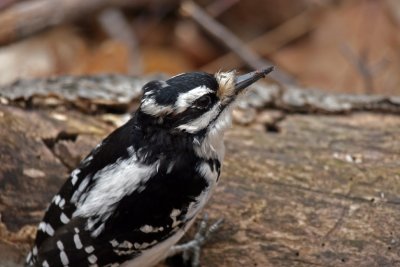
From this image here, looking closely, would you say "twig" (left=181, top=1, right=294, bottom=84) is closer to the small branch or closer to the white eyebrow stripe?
the small branch

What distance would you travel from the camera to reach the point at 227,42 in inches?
259

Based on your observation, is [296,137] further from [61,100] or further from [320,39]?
[320,39]

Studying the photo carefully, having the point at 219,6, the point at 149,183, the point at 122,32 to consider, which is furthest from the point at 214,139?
the point at 219,6

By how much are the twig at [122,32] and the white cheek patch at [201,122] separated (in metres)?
2.99

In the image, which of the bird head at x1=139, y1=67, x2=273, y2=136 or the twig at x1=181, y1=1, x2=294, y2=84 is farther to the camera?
the twig at x1=181, y1=1, x2=294, y2=84

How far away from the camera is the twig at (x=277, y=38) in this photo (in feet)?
23.2

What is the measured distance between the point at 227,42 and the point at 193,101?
125 inches

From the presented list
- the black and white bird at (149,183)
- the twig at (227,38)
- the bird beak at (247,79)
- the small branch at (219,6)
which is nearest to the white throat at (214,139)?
the black and white bird at (149,183)

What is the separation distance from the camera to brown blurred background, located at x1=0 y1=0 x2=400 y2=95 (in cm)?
673

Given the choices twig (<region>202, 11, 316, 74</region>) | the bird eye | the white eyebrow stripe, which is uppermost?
the white eyebrow stripe

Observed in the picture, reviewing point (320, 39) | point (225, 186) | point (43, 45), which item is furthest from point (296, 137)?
point (43, 45)

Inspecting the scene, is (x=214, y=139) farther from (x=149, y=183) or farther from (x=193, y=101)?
(x=149, y=183)

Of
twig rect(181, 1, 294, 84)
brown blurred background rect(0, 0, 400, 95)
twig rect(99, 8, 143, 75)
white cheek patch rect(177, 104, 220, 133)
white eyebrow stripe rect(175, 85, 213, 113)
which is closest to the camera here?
white eyebrow stripe rect(175, 85, 213, 113)

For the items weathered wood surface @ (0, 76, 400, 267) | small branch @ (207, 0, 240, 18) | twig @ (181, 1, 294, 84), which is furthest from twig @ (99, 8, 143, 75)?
weathered wood surface @ (0, 76, 400, 267)
